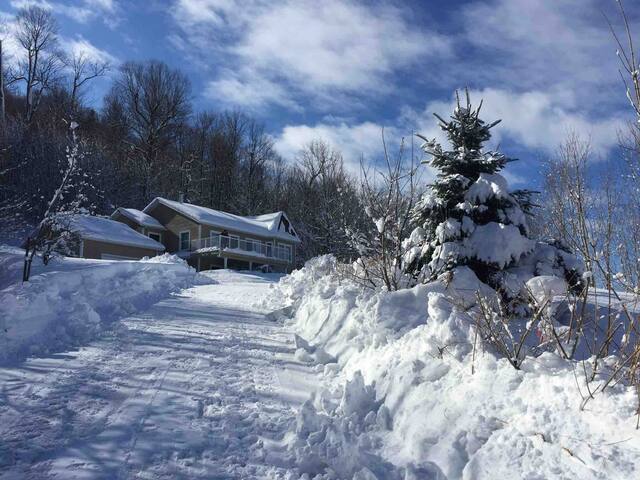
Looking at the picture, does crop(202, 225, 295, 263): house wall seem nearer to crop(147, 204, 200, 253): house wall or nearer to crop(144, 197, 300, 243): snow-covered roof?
crop(144, 197, 300, 243): snow-covered roof

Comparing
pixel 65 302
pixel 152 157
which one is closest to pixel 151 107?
pixel 152 157

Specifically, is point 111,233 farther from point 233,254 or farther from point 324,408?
point 324,408

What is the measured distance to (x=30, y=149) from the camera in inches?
1347

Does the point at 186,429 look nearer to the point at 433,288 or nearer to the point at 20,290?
the point at 433,288

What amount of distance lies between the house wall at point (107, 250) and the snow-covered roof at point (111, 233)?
0.31 meters

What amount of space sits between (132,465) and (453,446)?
2.44 meters

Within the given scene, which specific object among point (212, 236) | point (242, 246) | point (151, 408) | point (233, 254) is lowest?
point (151, 408)

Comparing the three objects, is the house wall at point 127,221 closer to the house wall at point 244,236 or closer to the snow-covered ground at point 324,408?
the house wall at point 244,236

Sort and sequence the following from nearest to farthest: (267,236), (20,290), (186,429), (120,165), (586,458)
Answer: (586,458) → (186,429) → (20,290) → (267,236) → (120,165)

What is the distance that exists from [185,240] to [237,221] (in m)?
4.60

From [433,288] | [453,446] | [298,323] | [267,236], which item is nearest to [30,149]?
[267,236]

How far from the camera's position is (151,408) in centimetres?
473

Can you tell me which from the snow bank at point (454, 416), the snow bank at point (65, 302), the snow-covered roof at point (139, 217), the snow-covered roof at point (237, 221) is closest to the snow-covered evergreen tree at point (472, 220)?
the snow bank at point (454, 416)

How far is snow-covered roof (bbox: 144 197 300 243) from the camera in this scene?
119 feet
